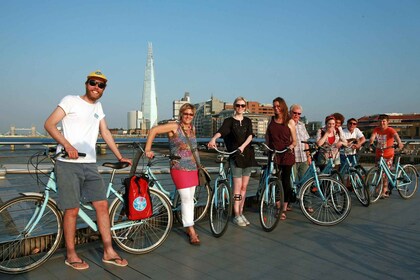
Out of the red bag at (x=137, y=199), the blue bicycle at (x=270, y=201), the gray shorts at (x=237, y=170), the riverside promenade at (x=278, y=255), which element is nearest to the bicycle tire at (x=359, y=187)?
the riverside promenade at (x=278, y=255)

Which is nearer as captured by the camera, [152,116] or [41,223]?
[41,223]

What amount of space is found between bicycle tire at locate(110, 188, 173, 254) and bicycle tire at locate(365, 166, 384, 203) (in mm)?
4149

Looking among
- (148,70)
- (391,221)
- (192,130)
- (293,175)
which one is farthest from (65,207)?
(148,70)

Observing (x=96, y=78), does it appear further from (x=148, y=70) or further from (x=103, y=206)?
(x=148, y=70)

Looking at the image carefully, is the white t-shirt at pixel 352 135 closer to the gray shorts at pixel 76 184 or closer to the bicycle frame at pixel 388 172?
the bicycle frame at pixel 388 172

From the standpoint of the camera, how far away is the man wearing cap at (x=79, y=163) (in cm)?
304

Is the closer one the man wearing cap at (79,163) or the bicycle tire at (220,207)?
the man wearing cap at (79,163)

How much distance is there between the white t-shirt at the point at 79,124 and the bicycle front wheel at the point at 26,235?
51 centimetres

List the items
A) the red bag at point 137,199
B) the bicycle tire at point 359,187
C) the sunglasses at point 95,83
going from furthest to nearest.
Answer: the bicycle tire at point 359,187 < the red bag at point 137,199 < the sunglasses at point 95,83

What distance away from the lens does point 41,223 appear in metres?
3.32

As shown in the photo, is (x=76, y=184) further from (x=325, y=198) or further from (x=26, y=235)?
(x=325, y=198)

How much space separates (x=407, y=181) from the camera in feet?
21.8

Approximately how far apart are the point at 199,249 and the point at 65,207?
4.69 feet

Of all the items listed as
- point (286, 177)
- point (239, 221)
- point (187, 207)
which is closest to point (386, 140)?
point (286, 177)
